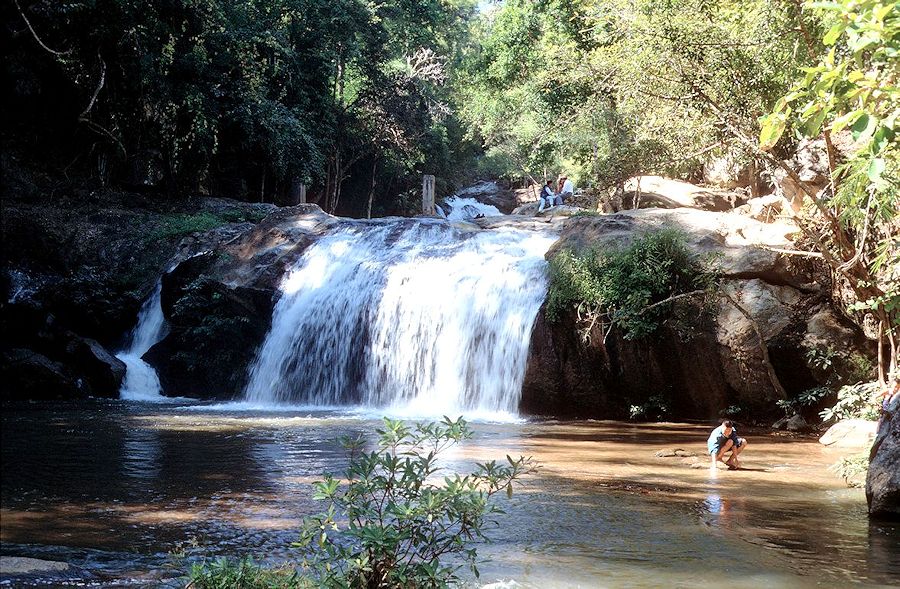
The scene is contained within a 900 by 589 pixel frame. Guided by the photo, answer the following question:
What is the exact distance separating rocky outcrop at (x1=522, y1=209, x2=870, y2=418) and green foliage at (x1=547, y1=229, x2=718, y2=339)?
241 mm

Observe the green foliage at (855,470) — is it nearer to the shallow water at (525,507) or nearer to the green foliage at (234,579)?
the shallow water at (525,507)

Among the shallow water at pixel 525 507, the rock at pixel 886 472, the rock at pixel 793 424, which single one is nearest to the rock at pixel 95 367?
the shallow water at pixel 525 507

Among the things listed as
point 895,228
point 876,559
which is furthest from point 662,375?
point 876,559

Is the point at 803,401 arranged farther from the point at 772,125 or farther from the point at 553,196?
the point at 553,196

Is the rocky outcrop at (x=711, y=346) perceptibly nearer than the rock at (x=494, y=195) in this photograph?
Yes

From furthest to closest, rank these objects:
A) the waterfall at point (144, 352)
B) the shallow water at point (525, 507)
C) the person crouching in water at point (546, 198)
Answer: the person crouching in water at point (546, 198), the waterfall at point (144, 352), the shallow water at point (525, 507)

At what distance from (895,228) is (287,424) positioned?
9122 millimetres

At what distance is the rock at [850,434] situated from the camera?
1105 centimetres

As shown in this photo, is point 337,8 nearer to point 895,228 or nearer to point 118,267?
point 118,267

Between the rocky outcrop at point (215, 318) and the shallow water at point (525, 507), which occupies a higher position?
the rocky outcrop at point (215, 318)

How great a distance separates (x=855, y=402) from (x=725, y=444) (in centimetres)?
403

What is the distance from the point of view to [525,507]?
739 centimetres

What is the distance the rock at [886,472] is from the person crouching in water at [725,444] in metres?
2.10

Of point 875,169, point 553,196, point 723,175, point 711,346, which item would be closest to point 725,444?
point 711,346
